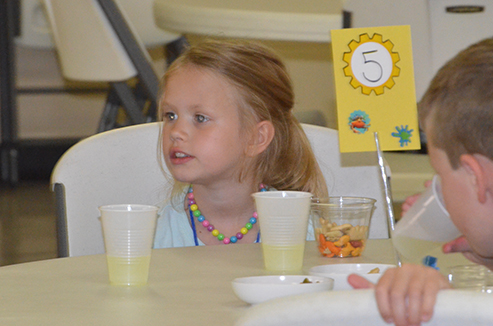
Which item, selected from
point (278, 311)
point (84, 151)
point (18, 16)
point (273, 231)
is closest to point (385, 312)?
point (278, 311)

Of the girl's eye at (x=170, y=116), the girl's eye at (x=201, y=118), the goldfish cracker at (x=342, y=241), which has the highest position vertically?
the girl's eye at (x=170, y=116)

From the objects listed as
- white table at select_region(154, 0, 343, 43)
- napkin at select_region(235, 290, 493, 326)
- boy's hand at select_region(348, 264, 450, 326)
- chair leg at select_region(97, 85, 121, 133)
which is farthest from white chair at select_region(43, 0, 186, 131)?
napkin at select_region(235, 290, 493, 326)

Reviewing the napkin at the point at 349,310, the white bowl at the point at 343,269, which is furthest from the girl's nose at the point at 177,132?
the napkin at the point at 349,310

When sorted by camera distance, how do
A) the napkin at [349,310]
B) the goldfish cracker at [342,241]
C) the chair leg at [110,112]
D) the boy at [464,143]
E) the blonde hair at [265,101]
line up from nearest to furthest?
1. the napkin at [349,310]
2. the boy at [464,143]
3. the goldfish cracker at [342,241]
4. the blonde hair at [265,101]
5. the chair leg at [110,112]

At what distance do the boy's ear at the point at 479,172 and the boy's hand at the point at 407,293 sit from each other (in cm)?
11

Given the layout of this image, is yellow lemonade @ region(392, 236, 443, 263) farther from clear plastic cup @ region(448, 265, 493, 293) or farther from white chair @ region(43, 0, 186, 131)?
white chair @ region(43, 0, 186, 131)

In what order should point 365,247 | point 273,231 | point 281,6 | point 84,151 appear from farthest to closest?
point 281,6 < point 84,151 < point 365,247 < point 273,231

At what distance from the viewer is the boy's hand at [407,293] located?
419mm

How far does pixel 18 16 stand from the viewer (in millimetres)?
4727

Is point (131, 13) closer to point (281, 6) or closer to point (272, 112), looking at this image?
point (281, 6)

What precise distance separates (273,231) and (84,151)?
541mm

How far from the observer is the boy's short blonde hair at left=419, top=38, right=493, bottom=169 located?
66 centimetres

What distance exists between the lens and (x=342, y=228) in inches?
42.1

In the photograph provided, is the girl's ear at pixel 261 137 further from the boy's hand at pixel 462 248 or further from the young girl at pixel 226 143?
the boy's hand at pixel 462 248
